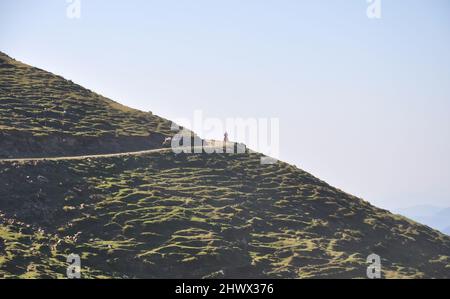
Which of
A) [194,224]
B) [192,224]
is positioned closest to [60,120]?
[192,224]

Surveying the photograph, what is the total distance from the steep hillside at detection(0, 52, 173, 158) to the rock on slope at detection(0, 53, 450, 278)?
211 inches

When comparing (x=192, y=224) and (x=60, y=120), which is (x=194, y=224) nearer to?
(x=192, y=224)

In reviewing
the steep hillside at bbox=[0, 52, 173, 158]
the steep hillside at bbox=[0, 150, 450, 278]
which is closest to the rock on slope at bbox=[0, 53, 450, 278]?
the steep hillside at bbox=[0, 150, 450, 278]

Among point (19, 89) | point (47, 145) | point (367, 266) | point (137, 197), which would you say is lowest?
point (367, 266)

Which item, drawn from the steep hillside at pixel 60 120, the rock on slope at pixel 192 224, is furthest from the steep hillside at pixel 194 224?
the steep hillside at pixel 60 120

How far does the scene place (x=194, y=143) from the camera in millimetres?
145500

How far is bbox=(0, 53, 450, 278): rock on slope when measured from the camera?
94.1 m

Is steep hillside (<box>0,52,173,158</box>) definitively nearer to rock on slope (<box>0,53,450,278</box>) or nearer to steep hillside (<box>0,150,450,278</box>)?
rock on slope (<box>0,53,450,278</box>)

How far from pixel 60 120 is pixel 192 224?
149 ft

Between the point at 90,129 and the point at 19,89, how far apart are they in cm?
2761

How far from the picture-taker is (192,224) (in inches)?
4245

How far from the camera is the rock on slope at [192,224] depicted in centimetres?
9412

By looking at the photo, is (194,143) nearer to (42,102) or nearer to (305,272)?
(42,102)
